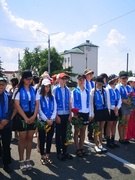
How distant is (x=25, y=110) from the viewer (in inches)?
193

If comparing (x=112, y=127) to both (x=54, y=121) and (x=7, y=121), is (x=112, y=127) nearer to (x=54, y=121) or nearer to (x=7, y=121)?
(x=54, y=121)

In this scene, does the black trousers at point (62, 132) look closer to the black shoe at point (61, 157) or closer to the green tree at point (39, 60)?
the black shoe at point (61, 157)

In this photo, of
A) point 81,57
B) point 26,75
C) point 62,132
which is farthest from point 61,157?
point 81,57

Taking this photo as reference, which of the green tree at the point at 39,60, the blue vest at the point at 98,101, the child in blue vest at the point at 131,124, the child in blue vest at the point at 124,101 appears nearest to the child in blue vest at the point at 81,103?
the blue vest at the point at 98,101

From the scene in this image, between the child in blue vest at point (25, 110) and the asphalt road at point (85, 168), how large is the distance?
12.4 inches

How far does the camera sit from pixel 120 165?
5188 millimetres

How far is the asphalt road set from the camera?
463 cm

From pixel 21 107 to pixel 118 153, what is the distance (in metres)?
2.84

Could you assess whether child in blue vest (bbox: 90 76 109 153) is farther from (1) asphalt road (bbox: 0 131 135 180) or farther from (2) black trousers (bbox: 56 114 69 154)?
(2) black trousers (bbox: 56 114 69 154)

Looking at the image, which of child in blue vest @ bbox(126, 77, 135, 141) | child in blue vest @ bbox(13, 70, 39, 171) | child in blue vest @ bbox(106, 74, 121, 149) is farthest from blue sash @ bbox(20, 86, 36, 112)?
child in blue vest @ bbox(126, 77, 135, 141)

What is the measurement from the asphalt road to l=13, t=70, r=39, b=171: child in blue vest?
Result: 1.03 ft

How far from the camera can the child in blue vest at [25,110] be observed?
4836 mm

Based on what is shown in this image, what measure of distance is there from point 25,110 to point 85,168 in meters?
1.80

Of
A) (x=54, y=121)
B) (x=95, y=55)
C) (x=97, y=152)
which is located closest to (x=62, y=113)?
(x=54, y=121)
